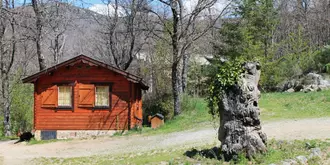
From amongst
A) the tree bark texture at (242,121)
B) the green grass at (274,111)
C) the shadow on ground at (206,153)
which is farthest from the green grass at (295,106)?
the tree bark texture at (242,121)

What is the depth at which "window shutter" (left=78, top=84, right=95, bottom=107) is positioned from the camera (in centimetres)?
1967

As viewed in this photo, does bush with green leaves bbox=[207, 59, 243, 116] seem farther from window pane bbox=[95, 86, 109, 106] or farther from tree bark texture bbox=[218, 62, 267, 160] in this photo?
window pane bbox=[95, 86, 109, 106]

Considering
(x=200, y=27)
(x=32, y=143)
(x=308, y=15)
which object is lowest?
(x=32, y=143)

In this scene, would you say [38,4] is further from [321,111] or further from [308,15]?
[308,15]

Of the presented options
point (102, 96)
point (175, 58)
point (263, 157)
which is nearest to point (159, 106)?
point (175, 58)

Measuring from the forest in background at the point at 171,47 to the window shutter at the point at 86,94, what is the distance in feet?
13.2

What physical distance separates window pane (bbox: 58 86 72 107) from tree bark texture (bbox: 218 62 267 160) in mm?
11918

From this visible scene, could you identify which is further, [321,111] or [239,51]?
[239,51]

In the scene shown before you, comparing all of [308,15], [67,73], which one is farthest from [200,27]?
[308,15]

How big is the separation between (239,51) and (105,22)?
11.8 metres

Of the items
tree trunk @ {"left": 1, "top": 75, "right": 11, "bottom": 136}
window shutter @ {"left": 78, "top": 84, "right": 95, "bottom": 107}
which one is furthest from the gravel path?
tree trunk @ {"left": 1, "top": 75, "right": 11, "bottom": 136}

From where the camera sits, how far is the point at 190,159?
9.90 metres

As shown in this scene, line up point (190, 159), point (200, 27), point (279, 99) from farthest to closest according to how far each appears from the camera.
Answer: point (200, 27) → point (279, 99) → point (190, 159)

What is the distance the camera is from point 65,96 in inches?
779
